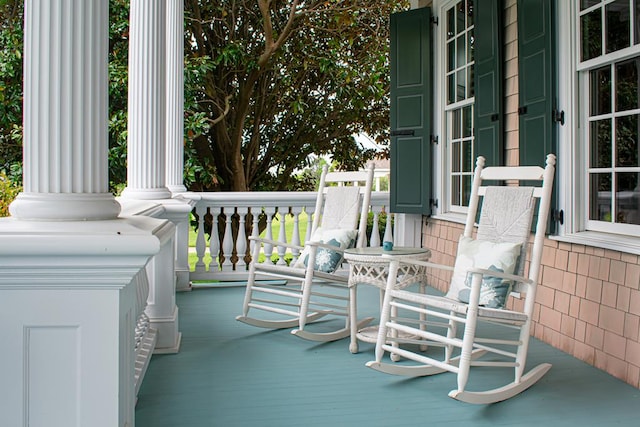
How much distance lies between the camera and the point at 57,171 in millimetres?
1991

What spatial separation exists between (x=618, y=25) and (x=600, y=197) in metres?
0.99

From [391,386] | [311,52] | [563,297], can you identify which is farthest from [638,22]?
[311,52]

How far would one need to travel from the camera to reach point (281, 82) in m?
10.1

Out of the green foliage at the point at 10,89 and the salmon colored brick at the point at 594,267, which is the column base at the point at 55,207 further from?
the green foliage at the point at 10,89

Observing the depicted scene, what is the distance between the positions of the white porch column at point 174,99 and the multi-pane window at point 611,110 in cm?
382

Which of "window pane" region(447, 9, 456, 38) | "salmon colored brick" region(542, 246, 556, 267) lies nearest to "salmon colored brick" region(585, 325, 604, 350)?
"salmon colored brick" region(542, 246, 556, 267)

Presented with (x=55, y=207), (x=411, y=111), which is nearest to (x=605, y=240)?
(x=55, y=207)

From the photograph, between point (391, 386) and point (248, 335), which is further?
point (248, 335)

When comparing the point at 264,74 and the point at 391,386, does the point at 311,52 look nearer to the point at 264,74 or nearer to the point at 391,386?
the point at 264,74

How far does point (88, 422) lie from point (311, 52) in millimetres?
8621

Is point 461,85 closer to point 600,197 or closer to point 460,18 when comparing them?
point 460,18

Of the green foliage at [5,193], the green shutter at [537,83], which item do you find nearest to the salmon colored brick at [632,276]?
the green shutter at [537,83]

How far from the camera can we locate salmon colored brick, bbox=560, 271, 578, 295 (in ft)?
13.9

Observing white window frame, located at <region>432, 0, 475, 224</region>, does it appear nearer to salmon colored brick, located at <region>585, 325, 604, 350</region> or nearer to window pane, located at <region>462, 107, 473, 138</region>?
A: window pane, located at <region>462, 107, 473, 138</region>
